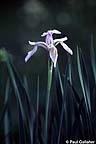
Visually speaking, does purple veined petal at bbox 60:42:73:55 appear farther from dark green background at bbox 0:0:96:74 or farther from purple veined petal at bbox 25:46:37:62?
purple veined petal at bbox 25:46:37:62

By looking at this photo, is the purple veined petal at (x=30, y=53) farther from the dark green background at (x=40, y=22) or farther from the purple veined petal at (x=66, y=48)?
the purple veined petal at (x=66, y=48)

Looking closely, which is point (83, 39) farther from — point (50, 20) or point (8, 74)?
point (8, 74)

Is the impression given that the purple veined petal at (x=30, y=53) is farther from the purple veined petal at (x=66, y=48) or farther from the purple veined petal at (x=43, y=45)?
the purple veined petal at (x=66, y=48)

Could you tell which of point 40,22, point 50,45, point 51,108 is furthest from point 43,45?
point 51,108

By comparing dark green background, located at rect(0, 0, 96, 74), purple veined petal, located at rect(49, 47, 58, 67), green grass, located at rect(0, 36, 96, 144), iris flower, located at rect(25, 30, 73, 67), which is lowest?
green grass, located at rect(0, 36, 96, 144)

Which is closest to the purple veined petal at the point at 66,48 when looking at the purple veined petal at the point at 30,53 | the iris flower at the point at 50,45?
the iris flower at the point at 50,45

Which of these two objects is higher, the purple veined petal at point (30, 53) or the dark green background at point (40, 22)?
the dark green background at point (40, 22)

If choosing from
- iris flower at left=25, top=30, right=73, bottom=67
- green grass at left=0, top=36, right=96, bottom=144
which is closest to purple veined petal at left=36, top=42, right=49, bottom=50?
iris flower at left=25, top=30, right=73, bottom=67

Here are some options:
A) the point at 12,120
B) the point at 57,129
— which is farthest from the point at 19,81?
the point at 57,129

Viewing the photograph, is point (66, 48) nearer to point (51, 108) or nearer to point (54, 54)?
point (54, 54)

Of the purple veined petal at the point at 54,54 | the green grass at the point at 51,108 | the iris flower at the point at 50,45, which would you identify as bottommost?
the green grass at the point at 51,108

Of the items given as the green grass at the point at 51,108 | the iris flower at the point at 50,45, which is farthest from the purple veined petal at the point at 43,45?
the green grass at the point at 51,108
